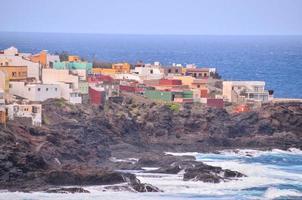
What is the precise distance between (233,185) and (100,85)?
A: 70.8 feet

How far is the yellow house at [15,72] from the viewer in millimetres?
77000

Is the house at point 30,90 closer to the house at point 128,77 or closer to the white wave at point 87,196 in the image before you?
the house at point 128,77

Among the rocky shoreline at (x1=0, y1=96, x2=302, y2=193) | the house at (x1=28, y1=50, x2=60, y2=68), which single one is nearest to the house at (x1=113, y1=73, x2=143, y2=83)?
the house at (x1=28, y1=50, x2=60, y2=68)

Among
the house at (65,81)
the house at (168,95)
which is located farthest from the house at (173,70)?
the house at (65,81)

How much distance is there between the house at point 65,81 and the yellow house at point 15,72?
1.42 m

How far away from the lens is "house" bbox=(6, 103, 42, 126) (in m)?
68.7

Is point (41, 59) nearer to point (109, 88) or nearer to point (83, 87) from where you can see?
point (109, 88)

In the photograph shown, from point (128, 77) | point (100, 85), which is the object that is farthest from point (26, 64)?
point (128, 77)

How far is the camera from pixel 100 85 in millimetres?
81875

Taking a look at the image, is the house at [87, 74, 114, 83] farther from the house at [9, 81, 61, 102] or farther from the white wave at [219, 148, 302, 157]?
the white wave at [219, 148, 302, 157]

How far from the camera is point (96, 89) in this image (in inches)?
3123

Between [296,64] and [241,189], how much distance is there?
10135 centimetres

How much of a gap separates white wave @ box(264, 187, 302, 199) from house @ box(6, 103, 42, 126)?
14.5 meters

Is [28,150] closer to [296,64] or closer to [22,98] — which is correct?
[22,98]
